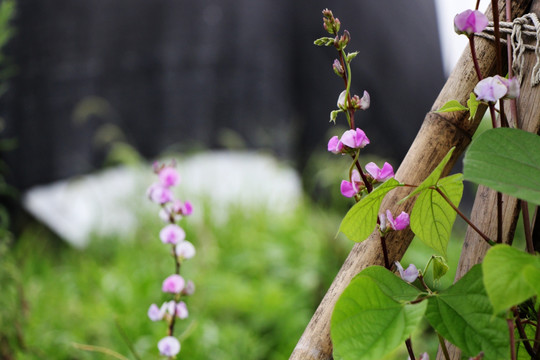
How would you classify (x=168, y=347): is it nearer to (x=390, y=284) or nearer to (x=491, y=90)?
(x=390, y=284)

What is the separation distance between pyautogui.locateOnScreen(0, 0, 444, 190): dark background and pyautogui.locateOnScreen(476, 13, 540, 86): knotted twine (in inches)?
113

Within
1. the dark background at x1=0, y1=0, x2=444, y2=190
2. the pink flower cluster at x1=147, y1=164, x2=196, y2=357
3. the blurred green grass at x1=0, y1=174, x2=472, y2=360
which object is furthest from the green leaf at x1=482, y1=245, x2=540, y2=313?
the dark background at x1=0, y1=0, x2=444, y2=190

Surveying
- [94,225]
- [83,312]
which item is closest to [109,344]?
[83,312]

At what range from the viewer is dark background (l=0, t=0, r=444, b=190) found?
3.41 metres

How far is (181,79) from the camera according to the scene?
347 centimetres

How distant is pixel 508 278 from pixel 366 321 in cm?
11

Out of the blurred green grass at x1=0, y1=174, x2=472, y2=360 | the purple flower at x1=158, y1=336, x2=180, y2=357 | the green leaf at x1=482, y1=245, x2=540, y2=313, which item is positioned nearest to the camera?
the green leaf at x1=482, y1=245, x2=540, y2=313

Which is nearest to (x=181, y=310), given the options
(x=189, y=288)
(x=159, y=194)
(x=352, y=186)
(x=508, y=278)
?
(x=189, y=288)

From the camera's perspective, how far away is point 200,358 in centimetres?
169

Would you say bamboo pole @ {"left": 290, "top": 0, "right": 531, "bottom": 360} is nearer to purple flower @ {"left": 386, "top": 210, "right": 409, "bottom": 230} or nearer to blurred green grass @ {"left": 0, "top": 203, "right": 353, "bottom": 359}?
purple flower @ {"left": 386, "top": 210, "right": 409, "bottom": 230}

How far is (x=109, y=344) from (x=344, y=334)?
63.9 inches

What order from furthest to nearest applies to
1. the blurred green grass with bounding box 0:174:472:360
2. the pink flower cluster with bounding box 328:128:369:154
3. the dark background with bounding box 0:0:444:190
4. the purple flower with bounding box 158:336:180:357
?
the dark background with bounding box 0:0:444:190 < the blurred green grass with bounding box 0:174:472:360 < the purple flower with bounding box 158:336:180:357 < the pink flower cluster with bounding box 328:128:369:154

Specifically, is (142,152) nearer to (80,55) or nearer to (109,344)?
(80,55)

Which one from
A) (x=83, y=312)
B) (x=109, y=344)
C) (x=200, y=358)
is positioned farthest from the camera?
(x=83, y=312)
